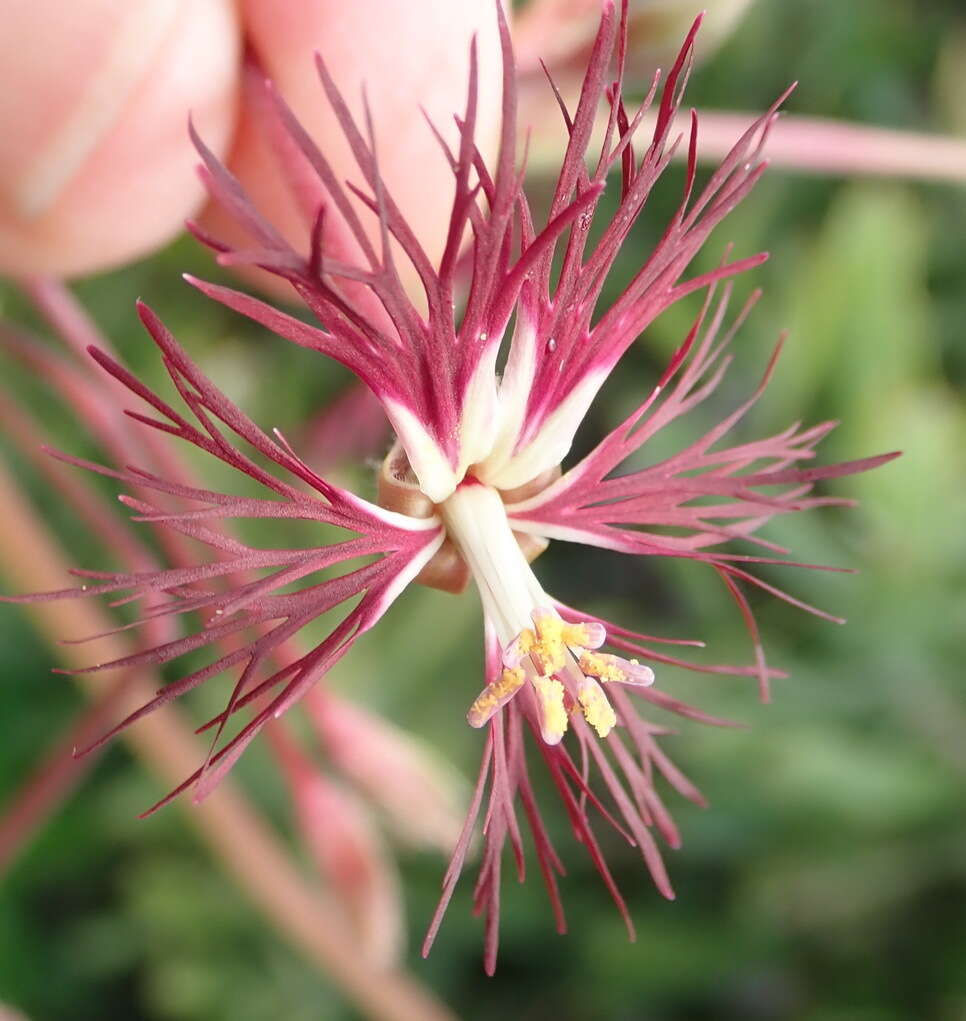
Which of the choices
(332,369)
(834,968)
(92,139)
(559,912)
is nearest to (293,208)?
(92,139)

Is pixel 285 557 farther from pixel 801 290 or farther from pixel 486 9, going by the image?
pixel 801 290

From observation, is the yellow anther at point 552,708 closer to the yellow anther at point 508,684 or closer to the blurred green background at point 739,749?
the yellow anther at point 508,684

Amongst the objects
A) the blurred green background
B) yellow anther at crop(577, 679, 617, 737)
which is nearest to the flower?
yellow anther at crop(577, 679, 617, 737)

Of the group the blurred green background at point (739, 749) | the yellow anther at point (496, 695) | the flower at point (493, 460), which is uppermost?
the flower at point (493, 460)

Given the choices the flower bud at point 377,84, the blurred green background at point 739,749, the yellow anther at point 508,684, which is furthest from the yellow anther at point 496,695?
the blurred green background at point 739,749

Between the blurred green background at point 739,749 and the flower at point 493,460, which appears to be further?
the blurred green background at point 739,749

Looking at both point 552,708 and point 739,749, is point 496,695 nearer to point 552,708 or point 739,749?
point 552,708

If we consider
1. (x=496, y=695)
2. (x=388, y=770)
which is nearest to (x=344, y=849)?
(x=388, y=770)
